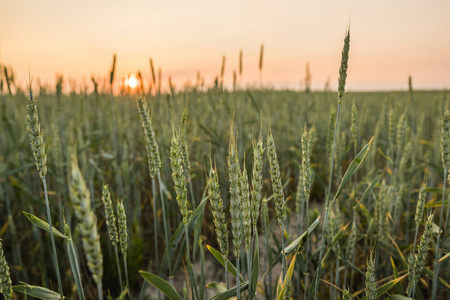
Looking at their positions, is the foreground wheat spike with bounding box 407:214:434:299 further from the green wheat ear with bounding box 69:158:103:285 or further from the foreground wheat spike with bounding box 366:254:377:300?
the green wheat ear with bounding box 69:158:103:285

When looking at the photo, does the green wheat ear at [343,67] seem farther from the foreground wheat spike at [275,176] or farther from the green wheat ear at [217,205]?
the green wheat ear at [217,205]

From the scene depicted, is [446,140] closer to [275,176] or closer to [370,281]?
[370,281]

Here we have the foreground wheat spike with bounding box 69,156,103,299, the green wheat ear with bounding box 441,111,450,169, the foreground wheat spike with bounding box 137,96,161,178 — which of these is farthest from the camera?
the green wheat ear with bounding box 441,111,450,169

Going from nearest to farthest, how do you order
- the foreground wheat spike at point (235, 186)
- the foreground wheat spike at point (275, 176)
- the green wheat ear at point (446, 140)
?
the foreground wheat spike at point (235, 186), the foreground wheat spike at point (275, 176), the green wheat ear at point (446, 140)

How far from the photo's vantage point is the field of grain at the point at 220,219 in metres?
0.82

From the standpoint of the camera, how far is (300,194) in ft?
4.88

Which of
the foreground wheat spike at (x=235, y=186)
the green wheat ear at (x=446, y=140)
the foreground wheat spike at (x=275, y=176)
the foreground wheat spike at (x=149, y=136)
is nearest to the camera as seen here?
the foreground wheat spike at (x=235, y=186)

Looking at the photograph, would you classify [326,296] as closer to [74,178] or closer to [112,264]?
[112,264]

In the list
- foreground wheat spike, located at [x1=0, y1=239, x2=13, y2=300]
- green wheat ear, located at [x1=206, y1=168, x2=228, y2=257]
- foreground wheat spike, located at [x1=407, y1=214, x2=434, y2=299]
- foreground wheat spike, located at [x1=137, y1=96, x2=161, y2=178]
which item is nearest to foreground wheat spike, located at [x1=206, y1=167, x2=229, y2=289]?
green wheat ear, located at [x1=206, y1=168, x2=228, y2=257]

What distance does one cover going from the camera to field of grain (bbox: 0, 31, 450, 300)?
816 mm

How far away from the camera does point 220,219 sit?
79 centimetres

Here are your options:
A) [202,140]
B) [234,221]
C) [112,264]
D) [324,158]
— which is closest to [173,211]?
[112,264]

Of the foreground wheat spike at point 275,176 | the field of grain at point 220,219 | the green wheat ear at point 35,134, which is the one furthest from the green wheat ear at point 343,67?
the green wheat ear at point 35,134

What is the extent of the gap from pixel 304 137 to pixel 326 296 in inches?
48.5
